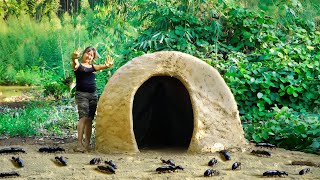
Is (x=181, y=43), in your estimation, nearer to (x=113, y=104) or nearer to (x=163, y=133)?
(x=163, y=133)

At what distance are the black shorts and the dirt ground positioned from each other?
1.54 ft

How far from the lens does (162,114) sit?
7840mm

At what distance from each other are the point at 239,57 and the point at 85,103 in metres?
3.85

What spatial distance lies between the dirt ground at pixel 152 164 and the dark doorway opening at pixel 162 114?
0.51m

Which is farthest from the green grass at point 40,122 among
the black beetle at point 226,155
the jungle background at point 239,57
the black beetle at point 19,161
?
the black beetle at point 226,155

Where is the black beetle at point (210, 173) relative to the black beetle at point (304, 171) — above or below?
above

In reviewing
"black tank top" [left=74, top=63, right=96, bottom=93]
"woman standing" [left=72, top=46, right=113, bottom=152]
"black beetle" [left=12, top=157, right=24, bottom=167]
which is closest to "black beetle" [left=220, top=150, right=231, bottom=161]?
"woman standing" [left=72, top=46, right=113, bottom=152]

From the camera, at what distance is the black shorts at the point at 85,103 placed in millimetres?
7070

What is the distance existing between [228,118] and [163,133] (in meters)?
1.20

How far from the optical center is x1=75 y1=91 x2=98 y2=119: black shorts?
7.07 m

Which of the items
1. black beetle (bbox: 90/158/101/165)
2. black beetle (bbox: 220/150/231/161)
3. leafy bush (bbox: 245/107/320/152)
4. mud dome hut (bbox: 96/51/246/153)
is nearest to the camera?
black beetle (bbox: 90/158/101/165)

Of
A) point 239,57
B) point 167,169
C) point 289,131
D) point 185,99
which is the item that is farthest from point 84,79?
point 239,57

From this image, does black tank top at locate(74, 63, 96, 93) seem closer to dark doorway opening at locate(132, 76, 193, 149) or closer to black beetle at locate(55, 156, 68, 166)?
dark doorway opening at locate(132, 76, 193, 149)

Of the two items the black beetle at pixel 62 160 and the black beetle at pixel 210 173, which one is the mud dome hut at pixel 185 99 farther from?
the black beetle at pixel 210 173
